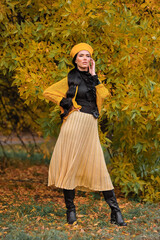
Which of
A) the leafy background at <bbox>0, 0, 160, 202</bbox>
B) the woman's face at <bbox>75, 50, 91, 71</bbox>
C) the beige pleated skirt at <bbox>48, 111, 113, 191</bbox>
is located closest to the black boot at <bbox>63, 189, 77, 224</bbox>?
the beige pleated skirt at <bbox>48, 111, 113, 191</bbox>

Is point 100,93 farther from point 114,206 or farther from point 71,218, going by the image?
point 71,218

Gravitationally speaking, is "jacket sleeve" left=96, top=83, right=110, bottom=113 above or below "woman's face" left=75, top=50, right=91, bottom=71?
below

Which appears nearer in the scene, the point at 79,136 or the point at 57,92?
the point at 79,136

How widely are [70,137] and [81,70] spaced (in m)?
0.70

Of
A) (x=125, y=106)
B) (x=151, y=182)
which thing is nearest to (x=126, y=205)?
(x=151, y=182)

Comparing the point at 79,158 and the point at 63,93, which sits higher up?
the point at 63,93

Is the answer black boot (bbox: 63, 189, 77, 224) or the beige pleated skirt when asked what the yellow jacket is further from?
black boot (bbox: 63, 189, 77, 224)

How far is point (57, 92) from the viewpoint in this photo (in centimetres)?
378

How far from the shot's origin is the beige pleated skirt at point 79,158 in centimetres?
367

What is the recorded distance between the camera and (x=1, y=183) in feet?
20.8

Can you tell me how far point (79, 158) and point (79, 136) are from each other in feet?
0.73

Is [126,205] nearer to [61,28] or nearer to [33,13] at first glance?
[61,28]

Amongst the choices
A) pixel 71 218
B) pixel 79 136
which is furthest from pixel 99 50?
pixel 71 218

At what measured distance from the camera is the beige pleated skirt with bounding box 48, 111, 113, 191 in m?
3.67
